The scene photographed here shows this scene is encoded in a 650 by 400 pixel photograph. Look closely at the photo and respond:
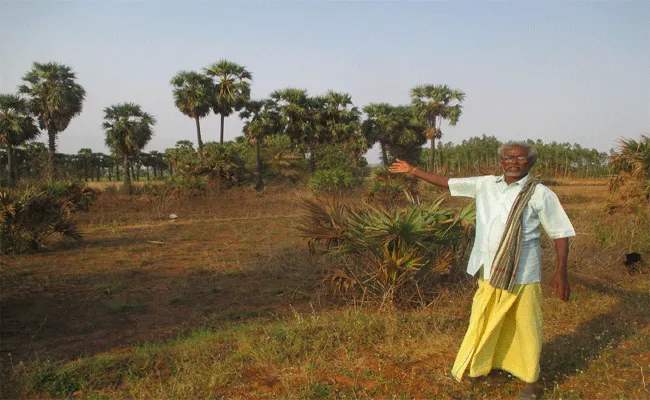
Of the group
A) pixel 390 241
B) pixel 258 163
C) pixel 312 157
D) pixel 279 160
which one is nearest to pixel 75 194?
pixel 390 241

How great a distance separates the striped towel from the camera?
320 centimetres

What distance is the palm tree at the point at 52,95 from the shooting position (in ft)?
93.3

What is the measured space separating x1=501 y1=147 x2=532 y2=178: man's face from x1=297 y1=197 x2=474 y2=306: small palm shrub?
2110mm

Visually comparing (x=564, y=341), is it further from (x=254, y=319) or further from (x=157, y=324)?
(x=157, y=324)

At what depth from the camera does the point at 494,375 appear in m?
3.57

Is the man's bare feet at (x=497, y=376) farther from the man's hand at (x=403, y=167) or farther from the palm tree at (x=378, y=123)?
the palm tree at (x=378, y=123)

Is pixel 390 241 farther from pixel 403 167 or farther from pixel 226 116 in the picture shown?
pixel 226 116

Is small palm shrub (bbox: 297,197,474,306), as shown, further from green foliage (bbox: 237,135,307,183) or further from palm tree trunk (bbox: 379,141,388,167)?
palm tree trunk (bbox: 379,141,388,167)

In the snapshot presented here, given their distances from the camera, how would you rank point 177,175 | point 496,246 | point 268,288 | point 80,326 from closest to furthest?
point 496,246
point 80,326
point 268,288
point 177,175

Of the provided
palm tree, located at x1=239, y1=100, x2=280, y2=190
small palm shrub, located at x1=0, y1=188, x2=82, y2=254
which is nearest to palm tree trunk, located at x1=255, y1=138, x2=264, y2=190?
palm tree, located at x1=239, y1=100, x2=280, y2=190

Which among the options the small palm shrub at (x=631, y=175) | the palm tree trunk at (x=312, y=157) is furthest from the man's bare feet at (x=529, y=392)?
the palm tree trunk at (x=312, y=157)

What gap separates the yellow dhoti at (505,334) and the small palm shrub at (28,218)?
32.5 ft

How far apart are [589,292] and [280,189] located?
24165 mm

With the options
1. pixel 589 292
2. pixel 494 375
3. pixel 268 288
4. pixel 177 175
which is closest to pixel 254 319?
pixel 268 288
